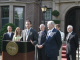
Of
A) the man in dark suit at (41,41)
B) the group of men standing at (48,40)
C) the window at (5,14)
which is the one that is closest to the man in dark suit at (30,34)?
the group of men standing at (48,40)

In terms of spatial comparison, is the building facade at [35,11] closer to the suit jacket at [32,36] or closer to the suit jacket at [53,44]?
the suit jacket at [32,36]

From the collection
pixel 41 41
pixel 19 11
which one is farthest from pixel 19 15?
pixel 41 41

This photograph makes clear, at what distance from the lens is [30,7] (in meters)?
18.6

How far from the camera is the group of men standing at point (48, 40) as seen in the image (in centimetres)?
694

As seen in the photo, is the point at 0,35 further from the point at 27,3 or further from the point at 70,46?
the point at 70,46

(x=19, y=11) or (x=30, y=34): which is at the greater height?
(x=19, y=11)

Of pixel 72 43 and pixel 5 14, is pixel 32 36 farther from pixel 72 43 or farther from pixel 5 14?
pixel 5 14

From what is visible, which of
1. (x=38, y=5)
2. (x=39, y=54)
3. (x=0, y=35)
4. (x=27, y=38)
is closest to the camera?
(x=27, y=38)

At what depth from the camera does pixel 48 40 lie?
22.9 ft

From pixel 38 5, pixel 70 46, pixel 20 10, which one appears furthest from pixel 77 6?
pixel 70 46

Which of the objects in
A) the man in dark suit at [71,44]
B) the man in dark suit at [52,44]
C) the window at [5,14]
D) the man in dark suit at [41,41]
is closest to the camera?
the man in dark suit at [52,44]

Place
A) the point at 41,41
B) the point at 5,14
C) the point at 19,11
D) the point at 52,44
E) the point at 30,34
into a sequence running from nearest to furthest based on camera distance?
1. the point at 52,44
2. the point at 30,34
3. the point at 41,41
4. the point at 19,11
5. the point at 5,14

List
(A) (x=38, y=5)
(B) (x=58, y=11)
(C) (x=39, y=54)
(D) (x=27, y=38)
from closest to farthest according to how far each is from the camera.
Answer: (D) (x=27, y=38), (C) (x=39, y=54), (B) (x=58, y=11), (A) (x=38, y=5)

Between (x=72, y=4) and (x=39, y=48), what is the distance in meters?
10.1
